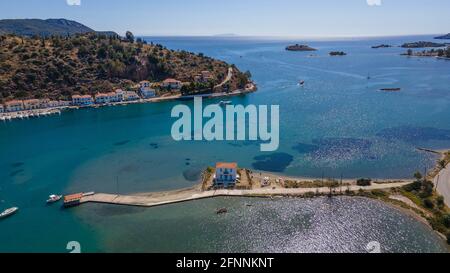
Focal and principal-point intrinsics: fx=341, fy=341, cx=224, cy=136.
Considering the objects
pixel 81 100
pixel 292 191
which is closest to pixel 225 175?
pixel 292 191

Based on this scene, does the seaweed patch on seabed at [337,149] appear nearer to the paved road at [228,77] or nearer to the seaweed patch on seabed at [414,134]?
the seaweed patch on seabed at [414,134]

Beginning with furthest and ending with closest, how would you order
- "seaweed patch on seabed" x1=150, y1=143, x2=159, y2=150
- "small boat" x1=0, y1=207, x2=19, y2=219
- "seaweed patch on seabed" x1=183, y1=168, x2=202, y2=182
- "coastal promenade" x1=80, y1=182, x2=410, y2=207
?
"seaweed patch on seabed" x1=150, y1=143, x2=159, y2=150 → "seaweed patch on seabed" x1=183, y1=168, x2=202, y2=182 → "coastal promenade" x1=80, y1=182, x2=410, y2=207 → "small boat" x1=0, y1=207, x2=19, y2=219

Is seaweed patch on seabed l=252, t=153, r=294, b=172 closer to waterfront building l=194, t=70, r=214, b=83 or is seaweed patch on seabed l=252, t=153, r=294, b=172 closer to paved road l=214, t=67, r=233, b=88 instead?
paved road l=214, t=67, r=233, b=88

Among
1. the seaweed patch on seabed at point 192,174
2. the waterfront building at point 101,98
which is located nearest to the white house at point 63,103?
the waterfront building at point 101,98

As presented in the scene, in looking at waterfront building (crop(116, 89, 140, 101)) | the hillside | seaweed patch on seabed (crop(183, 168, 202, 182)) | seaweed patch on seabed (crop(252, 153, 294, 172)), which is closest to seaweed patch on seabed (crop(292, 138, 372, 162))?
seaweed patch on seabed (crop(252, 153, 294, 172))

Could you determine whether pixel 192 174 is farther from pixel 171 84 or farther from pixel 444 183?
pixel 171 84

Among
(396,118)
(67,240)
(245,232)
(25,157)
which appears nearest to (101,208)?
(67,240)
